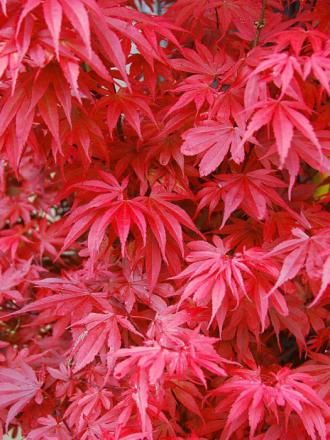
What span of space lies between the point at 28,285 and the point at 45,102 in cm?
99

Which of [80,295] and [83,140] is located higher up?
[83,140]

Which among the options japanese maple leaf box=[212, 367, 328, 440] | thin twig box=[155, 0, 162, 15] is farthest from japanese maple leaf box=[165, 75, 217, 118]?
thin twig box=[155, 0, 162, 15]

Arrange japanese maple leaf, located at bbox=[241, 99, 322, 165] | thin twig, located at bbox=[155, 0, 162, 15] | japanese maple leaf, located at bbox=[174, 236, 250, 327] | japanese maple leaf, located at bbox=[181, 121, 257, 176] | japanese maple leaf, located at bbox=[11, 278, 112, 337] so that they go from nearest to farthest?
japanese maple leaf, located at bbox=[241, 99, 322, 165]
japanese maple leaf, located at bbox=[174, 236, 250, 327]
japanese maple leaf, located at bbox=[181, 121, 257, 176]
japanese maple leaf, located at bbox=[11, 278, 112, 337]
thin twig, located at bbox=[155, 0, 162, 15]

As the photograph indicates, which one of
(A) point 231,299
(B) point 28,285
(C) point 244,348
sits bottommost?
(B) point 28,285

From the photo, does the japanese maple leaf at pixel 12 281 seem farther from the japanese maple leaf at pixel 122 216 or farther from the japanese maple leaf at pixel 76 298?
the japanese maple leaf at pixel 122 216

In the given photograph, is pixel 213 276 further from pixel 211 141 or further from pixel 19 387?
pixel 19 387

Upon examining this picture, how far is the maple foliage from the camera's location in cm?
100

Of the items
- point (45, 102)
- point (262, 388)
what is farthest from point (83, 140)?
point (262, 388)

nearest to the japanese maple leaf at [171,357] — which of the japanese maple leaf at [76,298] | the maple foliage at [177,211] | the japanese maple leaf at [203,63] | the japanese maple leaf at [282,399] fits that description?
the maple foliage at [177,211]

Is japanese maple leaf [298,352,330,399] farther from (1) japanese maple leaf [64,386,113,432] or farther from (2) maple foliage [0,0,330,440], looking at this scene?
(1) japanese maple leaf [64,386,113,432]

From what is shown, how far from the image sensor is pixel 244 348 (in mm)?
1358

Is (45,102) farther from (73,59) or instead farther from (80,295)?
(80,295)

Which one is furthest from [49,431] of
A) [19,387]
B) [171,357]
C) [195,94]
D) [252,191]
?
[195,94]

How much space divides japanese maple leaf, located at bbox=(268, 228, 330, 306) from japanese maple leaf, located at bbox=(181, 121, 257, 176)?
0.19 metres
